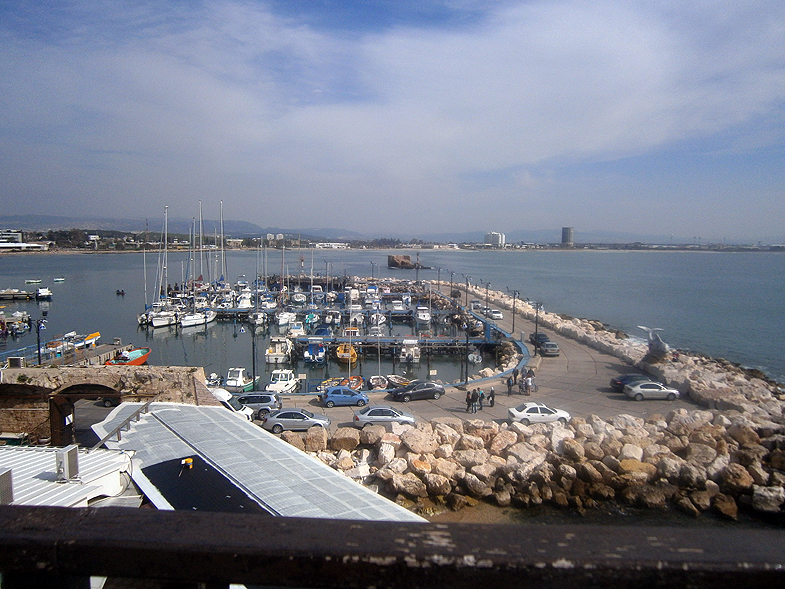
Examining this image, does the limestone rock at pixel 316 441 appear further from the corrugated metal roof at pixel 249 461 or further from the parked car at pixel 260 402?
the parked car at pixel 260 402

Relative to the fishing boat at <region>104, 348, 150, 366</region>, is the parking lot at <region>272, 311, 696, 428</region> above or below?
above

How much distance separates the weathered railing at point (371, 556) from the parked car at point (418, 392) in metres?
14.4

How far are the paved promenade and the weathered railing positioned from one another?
477 inches

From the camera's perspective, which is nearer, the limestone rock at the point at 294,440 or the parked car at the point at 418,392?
the limestone rock at the point at 294,440

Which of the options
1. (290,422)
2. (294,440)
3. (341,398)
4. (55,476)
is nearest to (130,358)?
(341,398)

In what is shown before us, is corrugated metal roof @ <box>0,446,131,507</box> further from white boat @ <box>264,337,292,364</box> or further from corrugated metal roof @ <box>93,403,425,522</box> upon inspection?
white boat @ <box>264,337,292,364</box>

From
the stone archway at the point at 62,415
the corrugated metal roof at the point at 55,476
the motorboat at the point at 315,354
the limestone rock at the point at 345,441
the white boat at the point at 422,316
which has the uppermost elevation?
the corrugated metal roof at the point at 55,476

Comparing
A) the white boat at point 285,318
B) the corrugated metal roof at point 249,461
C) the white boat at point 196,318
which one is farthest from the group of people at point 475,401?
the white boat at point 196,318

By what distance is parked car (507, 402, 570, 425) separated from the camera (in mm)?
12227

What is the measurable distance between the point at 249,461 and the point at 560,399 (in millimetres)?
11038

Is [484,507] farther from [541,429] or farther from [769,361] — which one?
[769,361]

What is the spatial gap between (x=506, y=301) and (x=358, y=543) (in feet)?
144

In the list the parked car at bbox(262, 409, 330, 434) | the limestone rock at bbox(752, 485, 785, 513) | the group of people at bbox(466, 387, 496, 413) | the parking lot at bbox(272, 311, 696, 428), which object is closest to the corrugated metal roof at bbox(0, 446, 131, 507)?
the parked car at bbox(262, 409, 330, 434)

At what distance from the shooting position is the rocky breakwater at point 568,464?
29.7 ft
